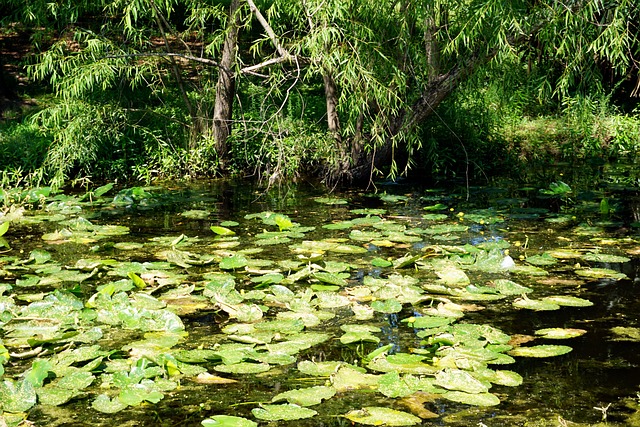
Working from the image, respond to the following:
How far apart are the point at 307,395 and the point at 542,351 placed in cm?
112

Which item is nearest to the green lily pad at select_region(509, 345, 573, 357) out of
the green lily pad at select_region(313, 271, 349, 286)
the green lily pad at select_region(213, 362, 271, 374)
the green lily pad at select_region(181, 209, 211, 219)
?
the green lily pad at select_region(213, 362, 271, 374)

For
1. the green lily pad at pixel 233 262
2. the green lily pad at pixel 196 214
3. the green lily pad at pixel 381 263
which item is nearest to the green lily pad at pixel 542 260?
the green lily pad at pixel 381 263

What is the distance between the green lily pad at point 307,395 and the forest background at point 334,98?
324 cm

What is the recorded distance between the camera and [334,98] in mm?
7660

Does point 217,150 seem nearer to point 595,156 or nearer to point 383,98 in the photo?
point 383,98

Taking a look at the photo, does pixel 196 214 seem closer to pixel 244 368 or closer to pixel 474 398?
pixel 244 368

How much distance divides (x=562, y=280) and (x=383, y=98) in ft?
7.44

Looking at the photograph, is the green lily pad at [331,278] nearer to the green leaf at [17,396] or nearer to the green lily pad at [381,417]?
the green lily pad at [381,417]

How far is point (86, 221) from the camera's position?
19.5 feet

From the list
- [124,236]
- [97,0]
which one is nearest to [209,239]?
[124,236]

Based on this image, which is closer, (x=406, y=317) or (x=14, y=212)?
(x=406, y=317)

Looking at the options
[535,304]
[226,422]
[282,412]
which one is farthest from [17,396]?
[535,304]

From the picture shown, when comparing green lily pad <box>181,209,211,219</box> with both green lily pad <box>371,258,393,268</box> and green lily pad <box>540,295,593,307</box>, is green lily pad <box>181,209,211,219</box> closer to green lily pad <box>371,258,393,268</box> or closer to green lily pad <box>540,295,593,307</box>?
green lily pad <box>371,258,393,268</box>

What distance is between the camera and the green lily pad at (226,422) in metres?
2.80
